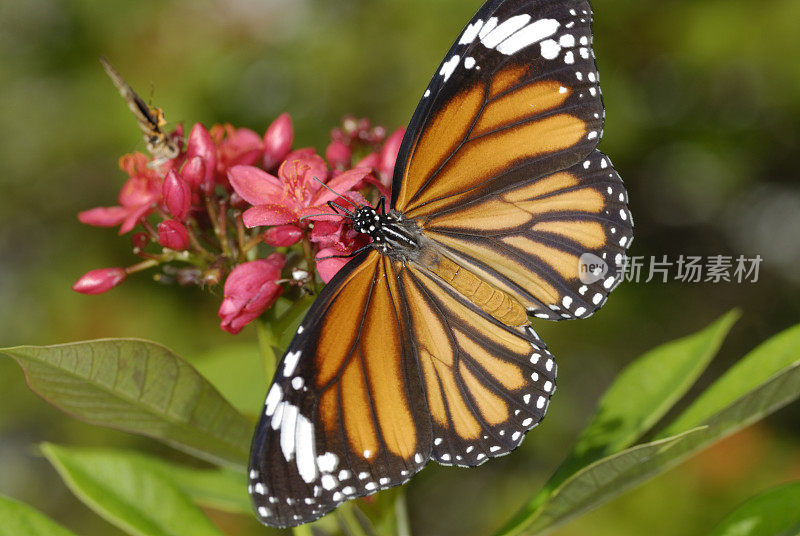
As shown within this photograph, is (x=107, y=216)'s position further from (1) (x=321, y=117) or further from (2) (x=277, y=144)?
(1) (x=321, y=117)

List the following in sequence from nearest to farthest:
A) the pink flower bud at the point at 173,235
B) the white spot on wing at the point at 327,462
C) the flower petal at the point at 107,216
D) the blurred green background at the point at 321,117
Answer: the white spot on wing at the point at 327,462
the pink flower bud at the point at 173,235
the flower petal at the point at 107,216
the blurred green background at the point at 321,117

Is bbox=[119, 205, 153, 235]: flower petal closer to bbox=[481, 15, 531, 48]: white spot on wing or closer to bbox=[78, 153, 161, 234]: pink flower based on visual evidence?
bbox=[78, 153, 161, 234]: pink flower

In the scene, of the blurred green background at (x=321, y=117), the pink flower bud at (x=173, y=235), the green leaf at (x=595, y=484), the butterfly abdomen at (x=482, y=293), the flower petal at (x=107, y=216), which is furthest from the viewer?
the blurred green background at (x=321, y=117)

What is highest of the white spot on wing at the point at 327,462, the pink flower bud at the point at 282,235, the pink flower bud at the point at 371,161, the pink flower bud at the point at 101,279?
the pink flower bud at the point at 371,161

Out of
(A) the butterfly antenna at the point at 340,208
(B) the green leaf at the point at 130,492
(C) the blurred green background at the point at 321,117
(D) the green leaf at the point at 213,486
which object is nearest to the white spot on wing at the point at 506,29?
(A) the butterfly antenna at the point at 340,208

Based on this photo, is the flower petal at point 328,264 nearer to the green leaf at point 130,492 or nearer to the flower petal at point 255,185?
the flower petal at point 255,185

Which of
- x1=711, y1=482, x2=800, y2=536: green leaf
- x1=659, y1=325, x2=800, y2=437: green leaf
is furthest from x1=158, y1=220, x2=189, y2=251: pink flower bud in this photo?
x1=711, y1=482, x2=800, y2=536: green leaf

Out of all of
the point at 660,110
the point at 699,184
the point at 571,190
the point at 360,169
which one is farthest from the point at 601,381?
the point at 360,169
